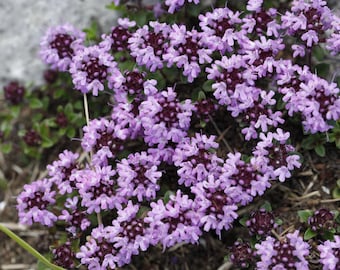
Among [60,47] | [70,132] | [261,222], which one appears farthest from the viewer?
[70,132]

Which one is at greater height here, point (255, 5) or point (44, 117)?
point (255, 5)

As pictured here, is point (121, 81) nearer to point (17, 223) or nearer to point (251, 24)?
point (251, 24)

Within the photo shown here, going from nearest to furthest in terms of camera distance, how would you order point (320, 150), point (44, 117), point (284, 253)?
1. point (284, 253)
2. point (320, 150)
3. point (44, 117)

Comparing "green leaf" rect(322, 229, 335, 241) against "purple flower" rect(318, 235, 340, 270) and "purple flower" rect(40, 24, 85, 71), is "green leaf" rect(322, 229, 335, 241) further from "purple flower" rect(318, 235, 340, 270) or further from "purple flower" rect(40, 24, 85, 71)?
"purple flower" rect(40, 24, 85, 71)

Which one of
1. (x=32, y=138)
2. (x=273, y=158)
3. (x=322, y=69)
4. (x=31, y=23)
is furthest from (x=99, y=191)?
(x=31, y=23)

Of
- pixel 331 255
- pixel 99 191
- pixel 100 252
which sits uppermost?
pixel 99 191

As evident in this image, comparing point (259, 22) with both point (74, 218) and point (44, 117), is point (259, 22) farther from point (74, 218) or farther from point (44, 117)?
point (44, 117)
